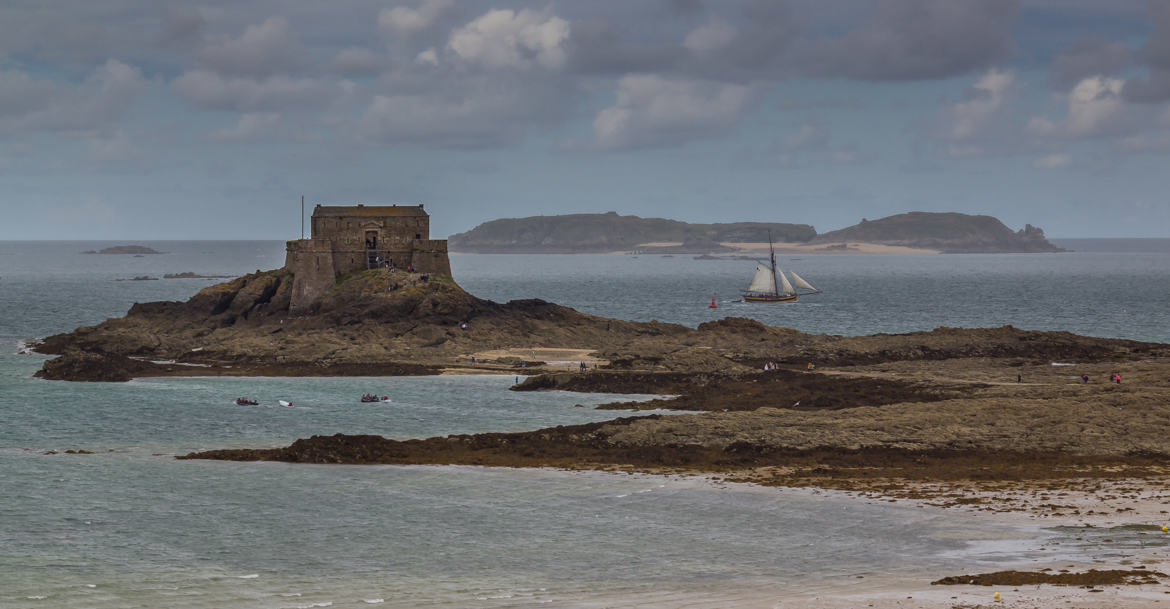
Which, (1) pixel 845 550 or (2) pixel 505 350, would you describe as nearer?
(1) pixel 845 550

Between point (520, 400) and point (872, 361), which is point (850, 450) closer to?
point (520, 400)

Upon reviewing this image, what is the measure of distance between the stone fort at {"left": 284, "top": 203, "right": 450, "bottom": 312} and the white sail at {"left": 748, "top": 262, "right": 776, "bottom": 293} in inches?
2614

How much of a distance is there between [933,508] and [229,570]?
70.5ft

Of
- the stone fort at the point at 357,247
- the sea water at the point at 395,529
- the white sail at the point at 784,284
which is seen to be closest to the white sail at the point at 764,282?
the white sail at the point at 784,284

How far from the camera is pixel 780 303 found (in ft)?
534

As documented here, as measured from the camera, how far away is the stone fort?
98.1 meters

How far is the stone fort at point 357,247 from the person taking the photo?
98125 millimetres

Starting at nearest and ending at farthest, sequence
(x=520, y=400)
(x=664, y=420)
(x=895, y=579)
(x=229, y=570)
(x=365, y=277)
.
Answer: (x=895, y=579)
(x=229, y=570)
(x=664, y=420)
(x=520, y=400)
(x=365, y=277)

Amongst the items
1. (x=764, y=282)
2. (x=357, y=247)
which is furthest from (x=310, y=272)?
→ (x=764, y=282)

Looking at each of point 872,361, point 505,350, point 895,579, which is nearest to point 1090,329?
point 872,361

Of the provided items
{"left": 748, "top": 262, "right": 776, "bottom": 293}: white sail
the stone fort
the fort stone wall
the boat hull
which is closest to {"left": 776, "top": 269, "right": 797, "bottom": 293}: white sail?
the boat hull

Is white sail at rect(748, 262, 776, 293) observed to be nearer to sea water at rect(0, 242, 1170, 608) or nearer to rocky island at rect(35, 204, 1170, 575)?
rocky island at rect(35, 204, 1170, 575)

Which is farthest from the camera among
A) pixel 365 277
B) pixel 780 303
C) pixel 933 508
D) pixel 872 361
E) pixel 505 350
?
pixel 780 303

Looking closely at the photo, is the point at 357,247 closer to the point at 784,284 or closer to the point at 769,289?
the point at 769,289
